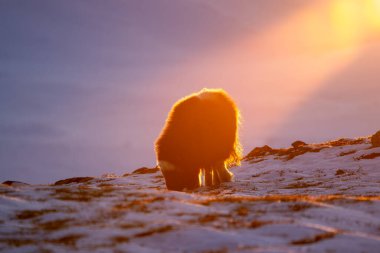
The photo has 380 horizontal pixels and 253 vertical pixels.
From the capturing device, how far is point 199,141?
1716 centimetres

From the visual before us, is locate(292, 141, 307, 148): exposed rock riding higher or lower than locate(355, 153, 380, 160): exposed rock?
higher

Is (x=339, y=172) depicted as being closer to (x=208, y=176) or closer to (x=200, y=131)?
(x=208, y=176)

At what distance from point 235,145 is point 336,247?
1326 cm

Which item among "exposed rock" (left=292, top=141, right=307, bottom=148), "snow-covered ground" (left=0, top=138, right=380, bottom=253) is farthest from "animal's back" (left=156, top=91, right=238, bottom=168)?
"exposed rock" (left=292, top=141, right=307, bottom=148)

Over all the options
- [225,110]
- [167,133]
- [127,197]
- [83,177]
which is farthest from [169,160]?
[83,177]

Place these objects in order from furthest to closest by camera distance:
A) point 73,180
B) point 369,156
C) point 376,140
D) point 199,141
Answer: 1. point 73,180
2. point 376,140
3. point 369,156
4. point 199,141

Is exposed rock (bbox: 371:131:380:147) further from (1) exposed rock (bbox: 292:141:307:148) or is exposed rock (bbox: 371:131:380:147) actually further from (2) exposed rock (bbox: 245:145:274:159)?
(2) exposed rock (bbox: 245:145:274:159)

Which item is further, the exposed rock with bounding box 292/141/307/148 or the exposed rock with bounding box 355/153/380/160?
the exposed rock with bounding box 292/141/307/148

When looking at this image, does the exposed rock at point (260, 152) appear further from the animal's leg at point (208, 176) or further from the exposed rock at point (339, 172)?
the animal's leg at point (208, 176)

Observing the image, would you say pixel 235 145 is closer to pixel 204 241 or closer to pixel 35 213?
pixel 35 213

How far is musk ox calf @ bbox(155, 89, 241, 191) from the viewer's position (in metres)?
16.2

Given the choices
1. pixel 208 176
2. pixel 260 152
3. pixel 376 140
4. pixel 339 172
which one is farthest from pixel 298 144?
pixel 208 176

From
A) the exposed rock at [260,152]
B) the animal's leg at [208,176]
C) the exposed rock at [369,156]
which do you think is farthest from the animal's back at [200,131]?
the exposed rock at [260,152]

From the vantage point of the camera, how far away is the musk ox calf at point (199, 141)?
640 inches
